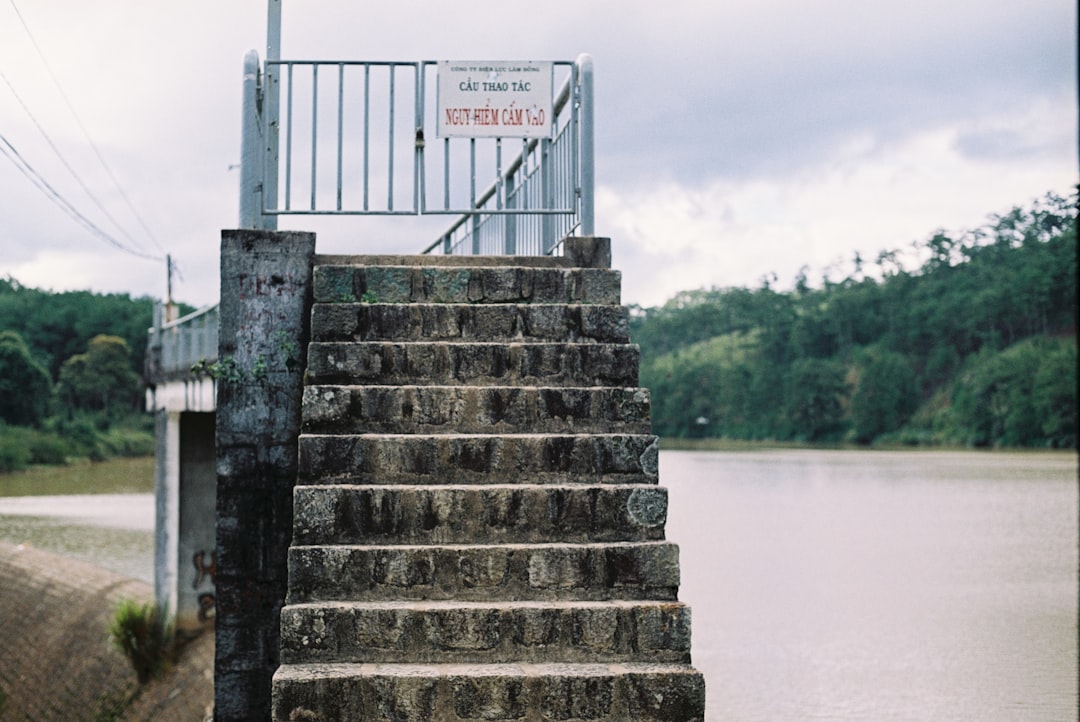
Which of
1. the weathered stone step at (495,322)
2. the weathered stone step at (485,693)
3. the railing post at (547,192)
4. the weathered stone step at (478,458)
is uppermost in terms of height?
the railing post at (547,192)

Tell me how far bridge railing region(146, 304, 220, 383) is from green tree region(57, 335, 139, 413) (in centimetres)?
2215

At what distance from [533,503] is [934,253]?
83.9 metres

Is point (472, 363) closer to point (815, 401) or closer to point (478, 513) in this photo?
point (478, 513)

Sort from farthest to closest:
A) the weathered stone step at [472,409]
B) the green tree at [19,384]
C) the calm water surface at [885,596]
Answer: the green tree at [19,384] → the calm water surface at [885,596] → the weathered stone step at [472,409]

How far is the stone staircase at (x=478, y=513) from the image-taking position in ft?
13.8

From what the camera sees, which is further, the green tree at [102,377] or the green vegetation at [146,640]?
the green tree at [102,377]

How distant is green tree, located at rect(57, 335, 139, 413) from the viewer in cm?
3706

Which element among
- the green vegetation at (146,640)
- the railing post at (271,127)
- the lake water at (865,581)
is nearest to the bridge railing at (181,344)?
the green vegetation at (146,640)

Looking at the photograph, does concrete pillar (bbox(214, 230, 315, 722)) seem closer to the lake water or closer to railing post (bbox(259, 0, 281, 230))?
railing post (bbox(259, 0, 281, 230))

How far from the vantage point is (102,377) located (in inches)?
1513

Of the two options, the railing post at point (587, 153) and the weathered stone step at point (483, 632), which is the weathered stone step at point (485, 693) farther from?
the railing post at point (587, 153)

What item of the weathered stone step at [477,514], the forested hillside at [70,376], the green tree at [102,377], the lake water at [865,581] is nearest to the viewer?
the weathered stone step at [477,514]

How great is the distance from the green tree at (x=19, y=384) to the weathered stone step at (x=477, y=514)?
2209 centimetres

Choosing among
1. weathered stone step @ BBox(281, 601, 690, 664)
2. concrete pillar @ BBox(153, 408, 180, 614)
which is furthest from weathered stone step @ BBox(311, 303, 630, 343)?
concrete pillar @ BBox(153, 408, 180, 614)
